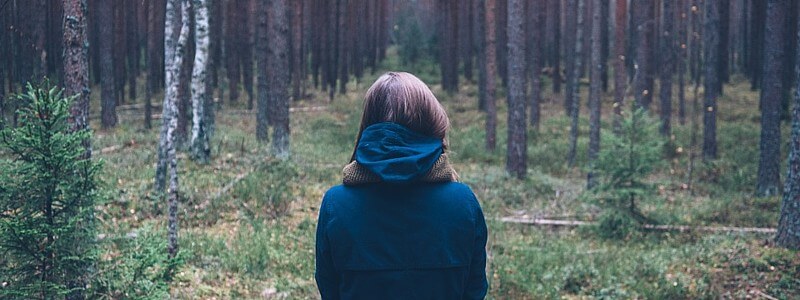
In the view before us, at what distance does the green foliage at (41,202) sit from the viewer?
5.27 meters

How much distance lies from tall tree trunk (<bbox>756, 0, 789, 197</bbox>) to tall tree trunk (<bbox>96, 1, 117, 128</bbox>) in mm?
16684

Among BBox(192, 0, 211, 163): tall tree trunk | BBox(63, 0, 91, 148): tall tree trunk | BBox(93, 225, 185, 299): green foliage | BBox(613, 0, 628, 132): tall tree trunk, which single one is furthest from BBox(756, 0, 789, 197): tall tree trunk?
BBox(93, 225, 185, 299): green foliage

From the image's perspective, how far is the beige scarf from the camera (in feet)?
8.48

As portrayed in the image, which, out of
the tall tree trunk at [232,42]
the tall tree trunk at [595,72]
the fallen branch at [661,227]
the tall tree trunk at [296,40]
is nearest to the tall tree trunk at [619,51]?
the tall tree trunk at [595,72]

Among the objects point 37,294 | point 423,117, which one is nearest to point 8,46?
point 37,294

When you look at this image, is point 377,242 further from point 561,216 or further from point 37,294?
point 561,216

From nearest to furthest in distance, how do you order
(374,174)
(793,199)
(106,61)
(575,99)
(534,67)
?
(374,174)
(793,199)
(575,99)
(106,61)
(534,67)

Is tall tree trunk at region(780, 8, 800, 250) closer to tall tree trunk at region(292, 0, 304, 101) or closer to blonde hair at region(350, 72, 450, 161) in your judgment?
blonde hair at region(350, 72, 450, 161)

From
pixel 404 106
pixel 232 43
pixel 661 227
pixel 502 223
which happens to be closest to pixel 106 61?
pixel 232 43

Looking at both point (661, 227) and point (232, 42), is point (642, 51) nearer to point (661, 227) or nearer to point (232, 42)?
point (661, 227)

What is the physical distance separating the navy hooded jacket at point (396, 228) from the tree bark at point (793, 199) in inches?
358

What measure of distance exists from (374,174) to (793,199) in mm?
9510

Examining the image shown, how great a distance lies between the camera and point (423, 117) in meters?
2.68

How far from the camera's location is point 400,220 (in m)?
2.60
